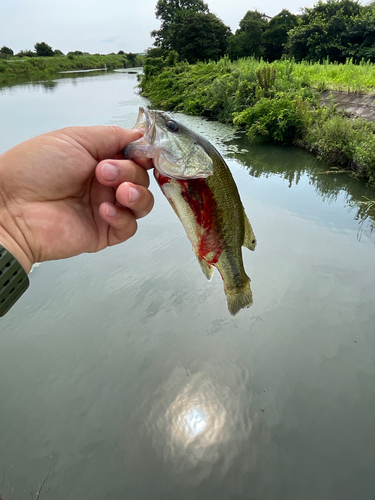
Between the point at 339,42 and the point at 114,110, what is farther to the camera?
the point at 339,42

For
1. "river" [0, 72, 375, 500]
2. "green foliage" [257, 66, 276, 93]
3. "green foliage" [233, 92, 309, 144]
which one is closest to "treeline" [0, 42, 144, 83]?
"green foliage" [257, 66, 276, 93]

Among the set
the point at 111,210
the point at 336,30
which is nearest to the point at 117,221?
the point at 111,210

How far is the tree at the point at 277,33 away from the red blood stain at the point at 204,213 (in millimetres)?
31802

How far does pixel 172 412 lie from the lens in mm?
2725

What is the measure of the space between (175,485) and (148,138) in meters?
2.47

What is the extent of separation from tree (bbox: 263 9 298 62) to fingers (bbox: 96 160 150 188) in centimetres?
3176

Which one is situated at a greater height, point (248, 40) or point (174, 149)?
point (248, 40)

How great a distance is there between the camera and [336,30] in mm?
20078

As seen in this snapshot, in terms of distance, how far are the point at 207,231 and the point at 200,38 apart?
3380 cm

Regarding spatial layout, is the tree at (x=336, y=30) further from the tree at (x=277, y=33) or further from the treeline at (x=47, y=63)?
the treeline at (x=47, y=63)

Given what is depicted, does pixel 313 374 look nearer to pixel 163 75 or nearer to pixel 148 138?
pixel 148 138

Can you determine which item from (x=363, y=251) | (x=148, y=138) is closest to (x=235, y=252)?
(x=148, y=138)

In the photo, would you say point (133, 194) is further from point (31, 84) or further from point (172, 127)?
point (31, 84)

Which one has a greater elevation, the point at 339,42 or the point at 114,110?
the point at 339,42
